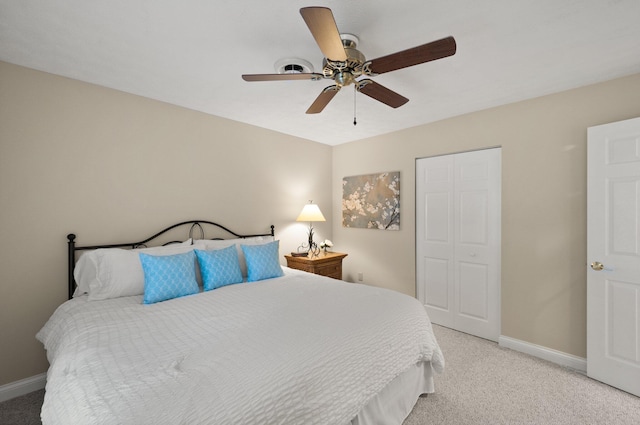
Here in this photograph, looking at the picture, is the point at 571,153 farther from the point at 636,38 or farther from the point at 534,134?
the point at 636,38

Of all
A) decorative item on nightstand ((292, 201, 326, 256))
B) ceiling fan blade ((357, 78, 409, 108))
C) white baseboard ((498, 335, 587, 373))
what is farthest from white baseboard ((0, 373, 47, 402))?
white baseboard ((498, 335, 587, 373))

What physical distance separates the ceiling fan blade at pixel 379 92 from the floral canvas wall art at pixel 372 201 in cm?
181

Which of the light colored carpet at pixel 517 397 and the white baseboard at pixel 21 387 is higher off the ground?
the white baseboard at pixel 21 387

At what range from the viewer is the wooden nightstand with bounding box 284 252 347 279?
11.9 feet

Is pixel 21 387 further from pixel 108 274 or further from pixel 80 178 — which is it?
pixel 80 178

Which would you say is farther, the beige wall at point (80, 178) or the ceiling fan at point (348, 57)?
the beige wall at point (80, 178)

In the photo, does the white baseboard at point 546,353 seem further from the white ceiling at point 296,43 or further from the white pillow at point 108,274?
the white pillow at point 108,274

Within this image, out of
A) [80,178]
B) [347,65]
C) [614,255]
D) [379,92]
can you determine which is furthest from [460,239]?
[80,178]

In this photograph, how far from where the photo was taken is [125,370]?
1.17 m

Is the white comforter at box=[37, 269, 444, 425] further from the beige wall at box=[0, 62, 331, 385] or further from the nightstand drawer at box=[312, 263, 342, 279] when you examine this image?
the nightstand drawer at box=[312, 263, 342, 279]

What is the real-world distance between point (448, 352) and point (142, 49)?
375cm

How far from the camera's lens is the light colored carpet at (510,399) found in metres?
1.90

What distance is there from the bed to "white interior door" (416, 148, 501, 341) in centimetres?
145

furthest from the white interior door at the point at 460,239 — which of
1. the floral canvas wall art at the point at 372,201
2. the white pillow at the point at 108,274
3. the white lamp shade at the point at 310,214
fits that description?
the white pillow at the point at 108,274
